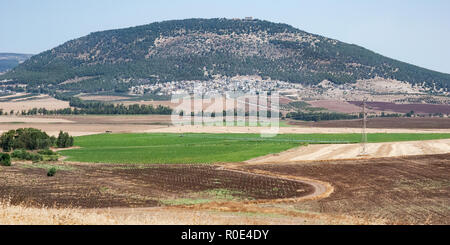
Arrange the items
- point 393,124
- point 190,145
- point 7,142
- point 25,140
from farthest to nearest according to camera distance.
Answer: point 393,124
point 190,145
point 25,140
point 7,142

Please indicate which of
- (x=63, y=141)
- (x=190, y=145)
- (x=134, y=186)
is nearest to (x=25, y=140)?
(x=63, y=141)

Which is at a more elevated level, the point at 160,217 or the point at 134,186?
the point at 160,217

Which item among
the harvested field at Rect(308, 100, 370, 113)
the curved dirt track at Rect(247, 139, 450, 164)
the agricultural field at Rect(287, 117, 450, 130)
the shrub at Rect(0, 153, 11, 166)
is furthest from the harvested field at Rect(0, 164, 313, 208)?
the harvested field at Rect(308, 100, 370, 113)

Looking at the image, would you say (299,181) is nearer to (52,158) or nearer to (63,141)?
(52,158)

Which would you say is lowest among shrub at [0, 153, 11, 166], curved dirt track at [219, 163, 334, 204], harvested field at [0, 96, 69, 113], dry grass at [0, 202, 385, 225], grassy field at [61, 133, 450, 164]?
grassy field at [61, 133, 450, 164]

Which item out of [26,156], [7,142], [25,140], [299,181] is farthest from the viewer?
[25,140]

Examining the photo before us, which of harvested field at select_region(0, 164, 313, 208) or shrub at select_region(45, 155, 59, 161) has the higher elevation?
harvested field at select_region(0, 164, 313, 208)

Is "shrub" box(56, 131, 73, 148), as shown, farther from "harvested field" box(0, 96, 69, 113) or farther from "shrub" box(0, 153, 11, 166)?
"harvested field" box(0, 96, 69, 113)
